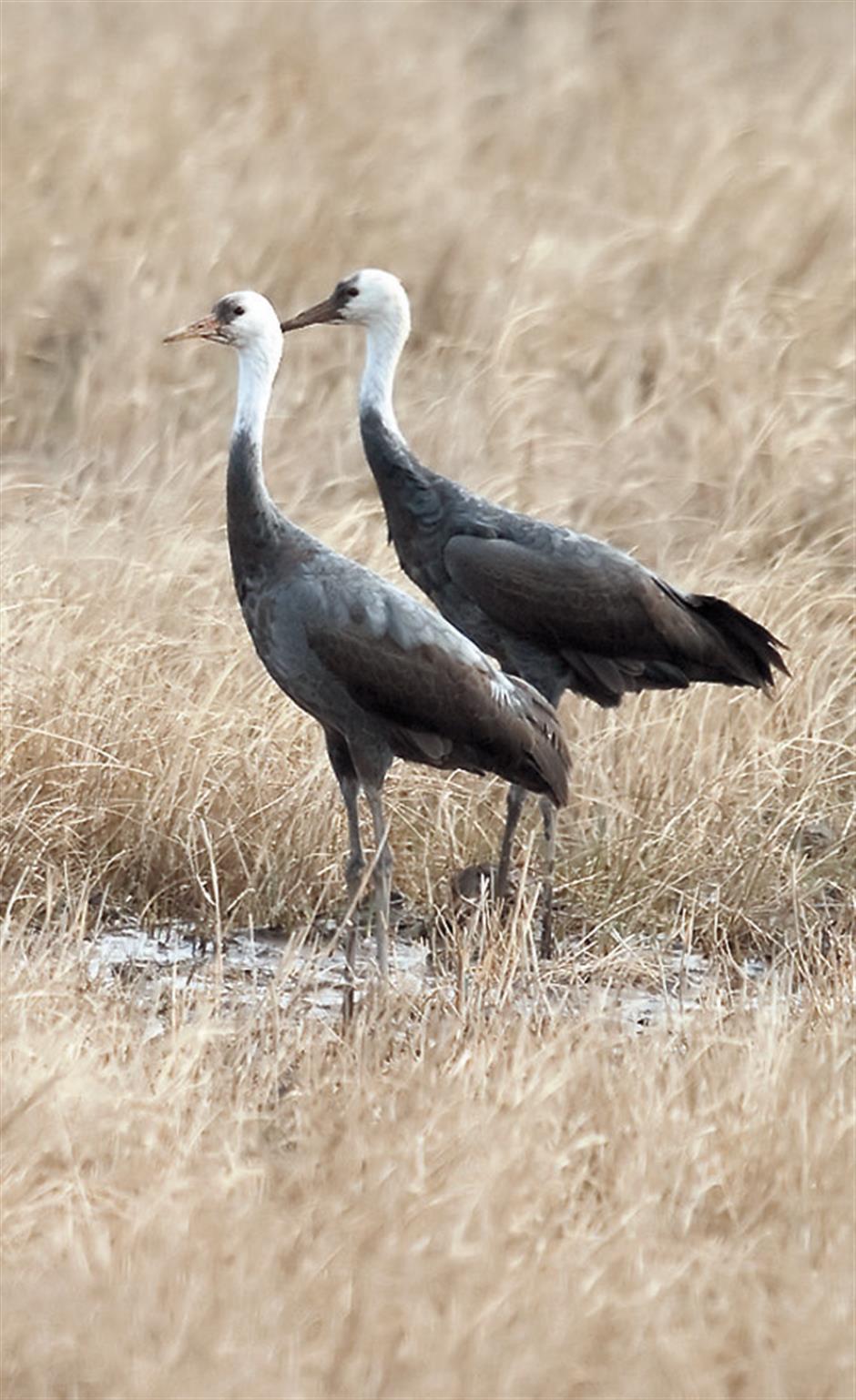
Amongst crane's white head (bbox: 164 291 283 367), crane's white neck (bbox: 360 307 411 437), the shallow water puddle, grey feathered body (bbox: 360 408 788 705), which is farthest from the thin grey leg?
crane's white neck (bbox: 360 307 411 437)

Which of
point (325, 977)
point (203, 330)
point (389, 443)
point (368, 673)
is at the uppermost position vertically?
point (203, 330)

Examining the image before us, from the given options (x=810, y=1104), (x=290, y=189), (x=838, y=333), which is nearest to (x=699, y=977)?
(x=810, y=1104)

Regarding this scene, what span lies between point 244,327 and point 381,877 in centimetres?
121

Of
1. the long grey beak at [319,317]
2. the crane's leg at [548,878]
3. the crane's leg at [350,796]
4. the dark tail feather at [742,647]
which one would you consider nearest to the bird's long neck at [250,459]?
the crane's leg at [350,796]

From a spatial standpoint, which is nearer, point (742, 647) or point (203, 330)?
point (203, 330)

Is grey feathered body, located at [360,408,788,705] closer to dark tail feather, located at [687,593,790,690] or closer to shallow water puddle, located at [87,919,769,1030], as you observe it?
dark tail feather, located at [687,593,790,690]

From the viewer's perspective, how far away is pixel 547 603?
20.9ft

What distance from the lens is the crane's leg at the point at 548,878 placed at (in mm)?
6180

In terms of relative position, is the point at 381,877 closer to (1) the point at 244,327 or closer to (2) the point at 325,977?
(2) the point at 325,977

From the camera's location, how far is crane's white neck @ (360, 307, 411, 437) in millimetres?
6551

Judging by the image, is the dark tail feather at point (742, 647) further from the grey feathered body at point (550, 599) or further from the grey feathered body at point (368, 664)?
the grey feathered body at point (368, 664)

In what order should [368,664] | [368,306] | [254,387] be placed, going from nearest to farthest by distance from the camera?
[368,664]
[254,387]
[368,306]

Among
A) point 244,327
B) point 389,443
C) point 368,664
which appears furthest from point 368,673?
point 389,443

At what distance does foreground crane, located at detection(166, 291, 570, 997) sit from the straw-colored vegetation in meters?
0.35
